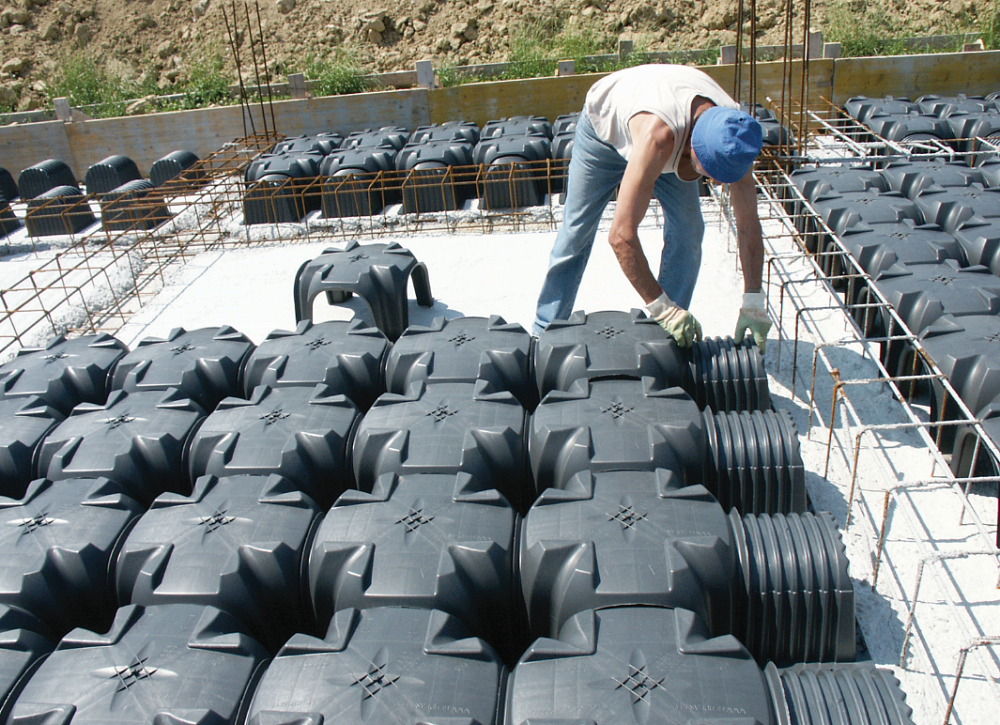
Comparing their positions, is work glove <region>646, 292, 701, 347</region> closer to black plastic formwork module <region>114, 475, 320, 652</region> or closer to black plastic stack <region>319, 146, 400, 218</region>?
black plastic formwork module <region>114, 475, 320, 652</region>

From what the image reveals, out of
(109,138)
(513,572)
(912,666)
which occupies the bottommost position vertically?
(912,666)

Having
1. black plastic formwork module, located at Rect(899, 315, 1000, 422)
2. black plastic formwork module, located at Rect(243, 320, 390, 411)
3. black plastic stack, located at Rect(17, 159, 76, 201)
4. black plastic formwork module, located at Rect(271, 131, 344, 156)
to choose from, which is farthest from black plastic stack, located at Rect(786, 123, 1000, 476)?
black plastic stack, located at Rect(17, 159, 76, 201)

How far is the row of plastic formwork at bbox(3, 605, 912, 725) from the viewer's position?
2873 millimetres

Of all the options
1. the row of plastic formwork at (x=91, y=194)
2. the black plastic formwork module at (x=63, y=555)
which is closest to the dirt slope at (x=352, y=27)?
the row of plastic formwork at (x=91, y=194)

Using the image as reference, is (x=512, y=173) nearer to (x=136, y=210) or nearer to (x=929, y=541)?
(x=136, y=210)

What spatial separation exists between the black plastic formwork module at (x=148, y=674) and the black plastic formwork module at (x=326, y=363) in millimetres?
2187

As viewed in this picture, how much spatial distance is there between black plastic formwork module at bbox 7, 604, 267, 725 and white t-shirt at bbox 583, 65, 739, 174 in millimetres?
3928

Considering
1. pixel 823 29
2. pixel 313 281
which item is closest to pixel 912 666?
pixel 313 281

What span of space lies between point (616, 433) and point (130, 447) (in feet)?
10.6

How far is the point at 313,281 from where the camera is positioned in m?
7.46

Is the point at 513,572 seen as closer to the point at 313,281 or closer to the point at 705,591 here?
the point at 705,591

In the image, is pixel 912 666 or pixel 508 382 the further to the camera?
pixel 508 382

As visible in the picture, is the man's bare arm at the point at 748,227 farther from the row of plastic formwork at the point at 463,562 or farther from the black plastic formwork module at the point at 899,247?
the row of plastic formwork at the point at 463,562

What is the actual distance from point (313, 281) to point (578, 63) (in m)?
16.0
